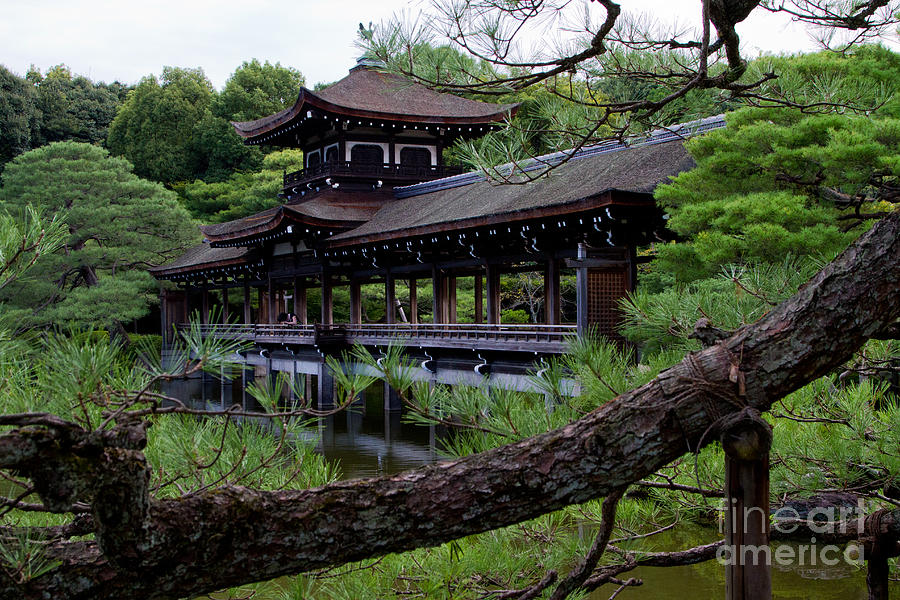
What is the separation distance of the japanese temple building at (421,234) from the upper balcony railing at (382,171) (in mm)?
28

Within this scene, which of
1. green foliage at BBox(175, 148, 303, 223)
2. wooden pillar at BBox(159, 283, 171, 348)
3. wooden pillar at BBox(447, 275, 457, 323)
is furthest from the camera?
green foliage at BBox(175, 148, 303, 223)

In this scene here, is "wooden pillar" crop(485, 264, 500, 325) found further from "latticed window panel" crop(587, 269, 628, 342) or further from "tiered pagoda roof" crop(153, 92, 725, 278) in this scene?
"latticed window panel" crop(587, 269, 628, 342)

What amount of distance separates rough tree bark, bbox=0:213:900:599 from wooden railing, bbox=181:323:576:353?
4.76 m

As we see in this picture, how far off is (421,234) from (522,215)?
224 cm

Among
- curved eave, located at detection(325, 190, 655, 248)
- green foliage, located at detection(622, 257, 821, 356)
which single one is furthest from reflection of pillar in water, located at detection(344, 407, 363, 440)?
green foliage, located at detection(622, 257, 821, 356)

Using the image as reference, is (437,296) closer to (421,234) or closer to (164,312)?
(421,234)

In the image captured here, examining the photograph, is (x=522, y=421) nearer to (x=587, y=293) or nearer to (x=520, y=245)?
(x=587, y=293)

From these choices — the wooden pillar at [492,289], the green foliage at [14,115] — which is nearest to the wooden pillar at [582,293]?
the wooden pillar at [492,289]

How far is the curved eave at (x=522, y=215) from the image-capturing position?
8211 millimetres

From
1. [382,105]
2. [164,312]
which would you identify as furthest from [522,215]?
[164,312]

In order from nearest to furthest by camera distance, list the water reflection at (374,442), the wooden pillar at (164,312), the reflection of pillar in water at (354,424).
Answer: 1. the water reflection at (374,442)
2. the reflection of pillar in water at (354,424)
3. the wooden pillar at (164,312)

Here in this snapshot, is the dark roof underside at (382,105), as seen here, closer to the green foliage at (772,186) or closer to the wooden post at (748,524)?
the green foliage at (772,186)

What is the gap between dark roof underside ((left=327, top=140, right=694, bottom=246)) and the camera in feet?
29.2

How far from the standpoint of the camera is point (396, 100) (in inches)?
631
